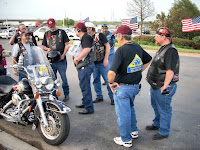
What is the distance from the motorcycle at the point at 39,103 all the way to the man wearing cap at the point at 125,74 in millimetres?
837

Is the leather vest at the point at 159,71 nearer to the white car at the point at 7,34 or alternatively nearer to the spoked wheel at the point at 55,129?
the spoked wheel at the point at 55,129

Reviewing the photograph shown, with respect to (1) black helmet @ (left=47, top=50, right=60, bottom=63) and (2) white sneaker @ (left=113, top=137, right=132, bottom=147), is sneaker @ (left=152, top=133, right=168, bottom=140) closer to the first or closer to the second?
(2) white sneaker @ (left=113, top=137, right=132, bottom=147)

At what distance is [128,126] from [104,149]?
1.75 ft

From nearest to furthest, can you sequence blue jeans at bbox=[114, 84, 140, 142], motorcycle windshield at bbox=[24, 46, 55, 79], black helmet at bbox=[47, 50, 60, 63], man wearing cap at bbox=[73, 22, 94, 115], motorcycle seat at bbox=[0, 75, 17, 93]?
blue jeans at bbox=[114, 84, 140, 142]
motorcycle windshield at bbox=[24, 46, 55, 79]
motorcycle seat at bbox=[0, 75, 17, 93]
man wearing cap at bbox=[73, 22, 94, 115]
black helmet at bbox=[47, 50, 60, 63]

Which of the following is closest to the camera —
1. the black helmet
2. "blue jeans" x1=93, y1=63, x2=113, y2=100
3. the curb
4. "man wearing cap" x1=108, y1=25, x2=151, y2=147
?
"man wearing cap" x1=108, y1=25, x2=151, y2=147

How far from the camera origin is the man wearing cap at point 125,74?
10.5 ft

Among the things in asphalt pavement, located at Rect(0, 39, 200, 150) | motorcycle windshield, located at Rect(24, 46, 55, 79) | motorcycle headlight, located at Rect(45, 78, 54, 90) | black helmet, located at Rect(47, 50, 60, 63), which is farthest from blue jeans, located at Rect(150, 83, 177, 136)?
black helmet, located at Rect(47, 50, 60, 63)

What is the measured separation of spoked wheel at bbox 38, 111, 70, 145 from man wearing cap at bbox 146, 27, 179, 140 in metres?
1.53

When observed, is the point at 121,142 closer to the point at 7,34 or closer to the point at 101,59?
the point at 101,59

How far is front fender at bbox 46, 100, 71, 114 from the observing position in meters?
3.36

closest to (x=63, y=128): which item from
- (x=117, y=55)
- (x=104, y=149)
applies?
(x=104, y=149)

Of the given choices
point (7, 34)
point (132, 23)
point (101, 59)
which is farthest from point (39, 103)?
point (7, 34)

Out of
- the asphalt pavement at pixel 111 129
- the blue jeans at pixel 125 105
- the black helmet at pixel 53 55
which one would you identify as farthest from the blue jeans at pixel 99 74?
the blue jeans at pixel 125 105

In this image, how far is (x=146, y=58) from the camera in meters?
3.57
